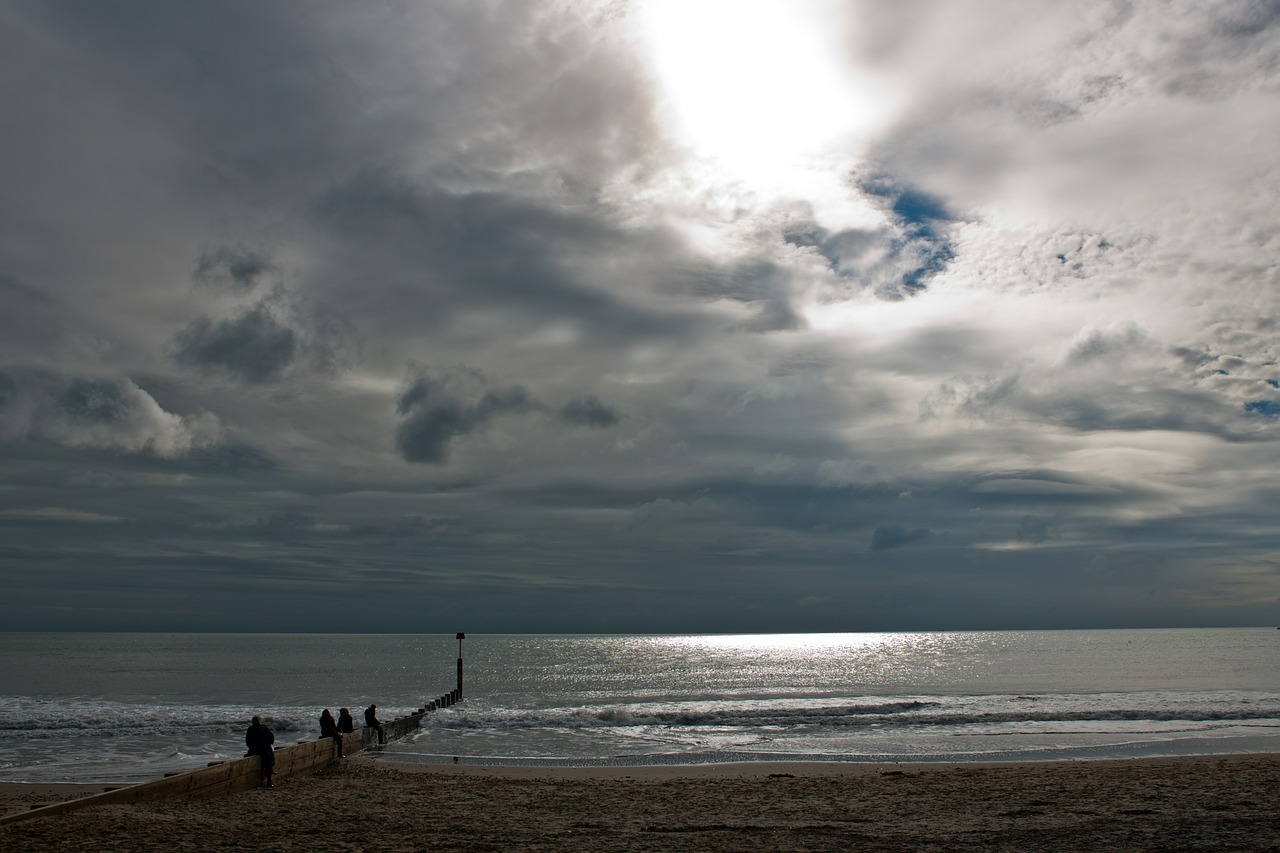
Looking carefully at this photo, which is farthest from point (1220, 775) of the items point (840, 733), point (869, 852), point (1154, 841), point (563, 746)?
point (563, 746)

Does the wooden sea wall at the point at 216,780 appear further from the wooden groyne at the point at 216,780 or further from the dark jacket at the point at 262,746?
the dark jacket at the point at 262,746

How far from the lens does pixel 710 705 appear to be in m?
47.8

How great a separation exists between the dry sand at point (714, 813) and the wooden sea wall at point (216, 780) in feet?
1.00

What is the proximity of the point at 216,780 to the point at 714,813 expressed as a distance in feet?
33.2

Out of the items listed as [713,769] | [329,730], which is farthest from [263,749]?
[713,769]

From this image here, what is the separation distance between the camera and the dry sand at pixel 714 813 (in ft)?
42.4

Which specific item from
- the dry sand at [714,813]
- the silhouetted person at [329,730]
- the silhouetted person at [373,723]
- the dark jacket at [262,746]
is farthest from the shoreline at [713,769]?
the silhouetted person at [373,723]

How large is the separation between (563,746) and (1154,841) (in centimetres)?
2126

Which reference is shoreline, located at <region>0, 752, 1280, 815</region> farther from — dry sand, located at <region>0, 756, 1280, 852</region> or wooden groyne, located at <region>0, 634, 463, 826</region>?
wooden groyne, located at <region>0, 634, 463, 826</region>

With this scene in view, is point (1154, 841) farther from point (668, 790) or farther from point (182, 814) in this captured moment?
point (182, 814)

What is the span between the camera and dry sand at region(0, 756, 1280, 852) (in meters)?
12.9

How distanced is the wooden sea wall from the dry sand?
31cm

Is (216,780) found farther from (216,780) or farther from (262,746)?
(262,746)

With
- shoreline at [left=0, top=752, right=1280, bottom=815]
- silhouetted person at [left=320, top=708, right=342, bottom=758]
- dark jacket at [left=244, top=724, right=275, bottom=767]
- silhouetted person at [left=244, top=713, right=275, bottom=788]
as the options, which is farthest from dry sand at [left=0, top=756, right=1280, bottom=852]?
silhouetted person at [left=320, top=708, right=342, bottom=758]
